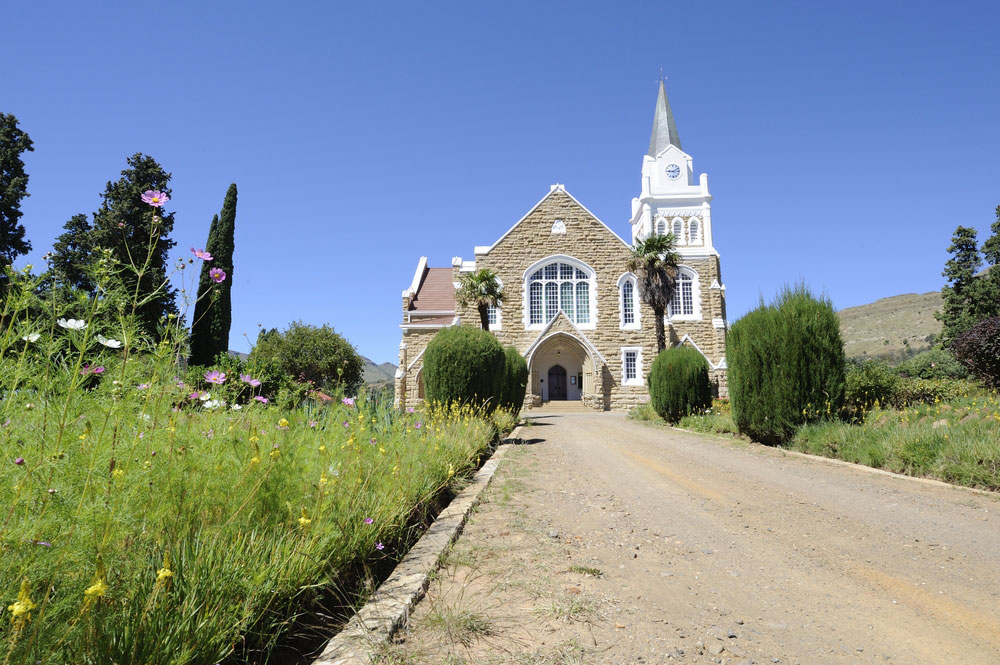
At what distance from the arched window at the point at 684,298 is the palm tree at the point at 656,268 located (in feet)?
19.3

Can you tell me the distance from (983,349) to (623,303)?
60.2 feet

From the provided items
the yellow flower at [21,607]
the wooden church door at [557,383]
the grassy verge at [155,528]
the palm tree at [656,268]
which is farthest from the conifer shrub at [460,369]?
the wooden church door at [557,383]

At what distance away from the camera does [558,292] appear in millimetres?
31234

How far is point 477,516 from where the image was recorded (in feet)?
15.8

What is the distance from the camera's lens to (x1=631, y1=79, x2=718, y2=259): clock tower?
34.0 m

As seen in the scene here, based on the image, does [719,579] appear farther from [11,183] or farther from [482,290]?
[11,183]

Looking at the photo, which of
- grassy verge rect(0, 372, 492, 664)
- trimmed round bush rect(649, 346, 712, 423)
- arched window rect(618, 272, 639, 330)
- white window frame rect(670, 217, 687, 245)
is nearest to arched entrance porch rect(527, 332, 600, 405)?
arched window rect(618, 272, 639, 330)

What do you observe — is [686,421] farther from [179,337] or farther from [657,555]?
[179,337]

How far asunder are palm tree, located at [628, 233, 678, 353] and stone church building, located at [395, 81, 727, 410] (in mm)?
5001

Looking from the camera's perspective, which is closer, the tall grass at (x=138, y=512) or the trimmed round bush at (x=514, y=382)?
the tall grass at (x=138, y=512)

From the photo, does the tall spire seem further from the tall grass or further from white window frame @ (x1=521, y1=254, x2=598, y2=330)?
the tall grass

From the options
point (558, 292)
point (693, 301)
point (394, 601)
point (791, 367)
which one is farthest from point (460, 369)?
point (693, 301)

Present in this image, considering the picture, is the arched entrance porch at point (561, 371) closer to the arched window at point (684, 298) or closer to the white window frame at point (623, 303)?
the white window frame at point (623, 303)

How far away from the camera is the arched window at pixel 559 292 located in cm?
3116
